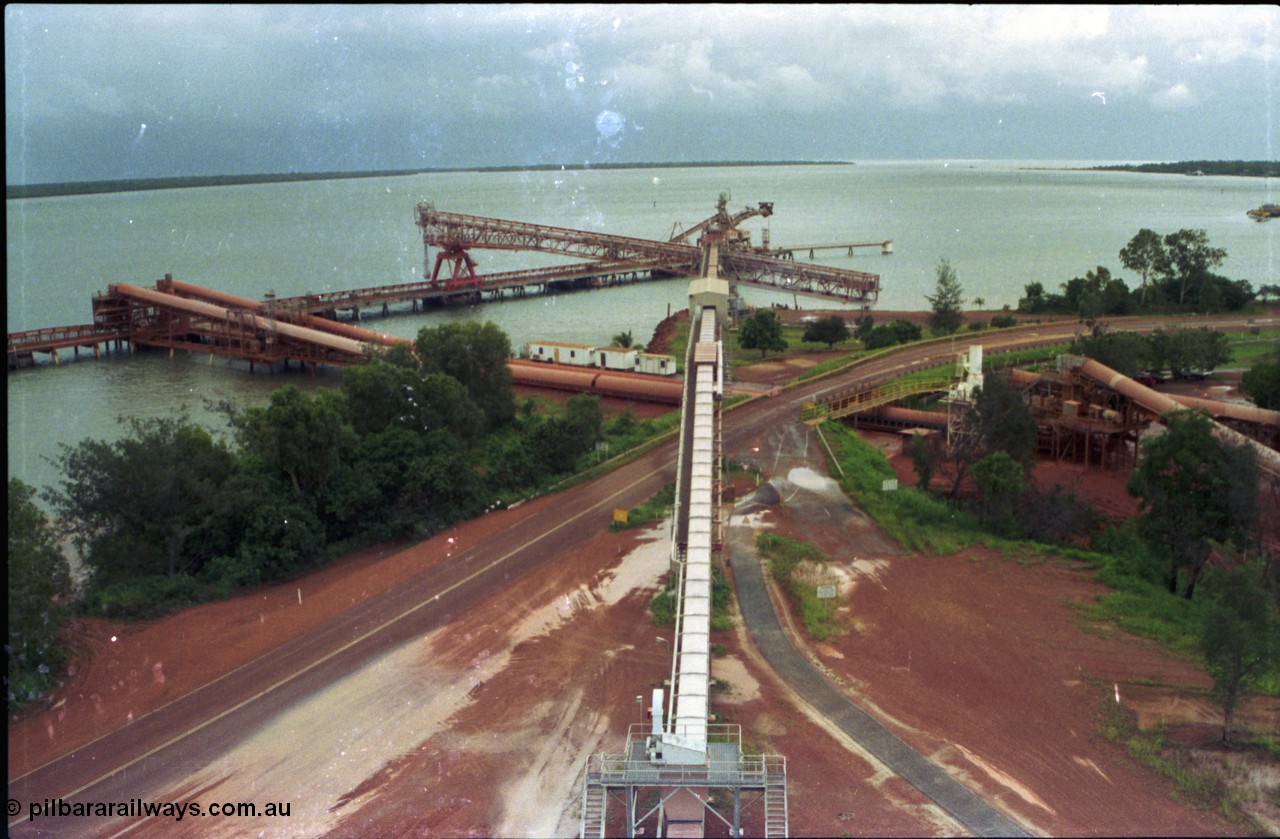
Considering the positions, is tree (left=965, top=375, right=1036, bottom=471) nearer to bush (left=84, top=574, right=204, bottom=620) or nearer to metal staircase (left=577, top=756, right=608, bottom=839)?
metal staircase (left=577, top=756, right=608, bottom=839)

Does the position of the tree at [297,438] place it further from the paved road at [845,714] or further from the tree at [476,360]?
the paved road at [845,714]

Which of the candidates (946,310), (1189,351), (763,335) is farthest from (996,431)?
(946,310)

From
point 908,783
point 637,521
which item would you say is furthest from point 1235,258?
Answer: point 908,783

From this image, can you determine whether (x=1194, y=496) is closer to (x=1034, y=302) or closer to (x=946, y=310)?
(x=946, y=310)

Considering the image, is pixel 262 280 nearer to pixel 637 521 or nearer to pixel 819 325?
pixel 819 325

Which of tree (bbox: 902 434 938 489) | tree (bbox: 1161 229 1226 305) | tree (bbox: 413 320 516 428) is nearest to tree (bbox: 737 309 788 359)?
tree (bbox: 413 320 516 428)

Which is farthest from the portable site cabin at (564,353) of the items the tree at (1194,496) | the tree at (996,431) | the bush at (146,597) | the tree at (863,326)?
the tree at (1194,496)

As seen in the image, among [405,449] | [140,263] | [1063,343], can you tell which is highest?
[140,263]
